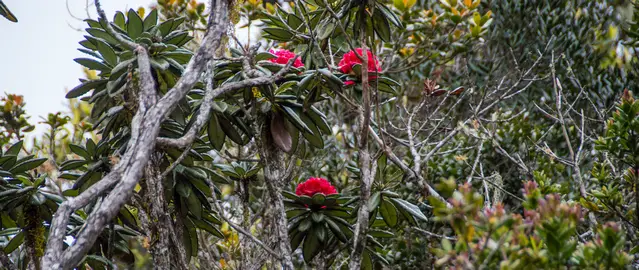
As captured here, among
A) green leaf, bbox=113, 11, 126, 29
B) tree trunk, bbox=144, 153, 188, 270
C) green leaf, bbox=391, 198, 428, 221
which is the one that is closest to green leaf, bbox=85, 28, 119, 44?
green leaf, bbox=113, 11, 126, 29

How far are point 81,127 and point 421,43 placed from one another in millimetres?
2730

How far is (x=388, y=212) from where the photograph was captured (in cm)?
251

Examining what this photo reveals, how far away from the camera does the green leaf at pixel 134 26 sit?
2.40m

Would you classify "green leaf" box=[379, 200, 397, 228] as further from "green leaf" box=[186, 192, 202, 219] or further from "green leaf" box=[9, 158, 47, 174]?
"green leaf" box=[9, 158, 47, 174]

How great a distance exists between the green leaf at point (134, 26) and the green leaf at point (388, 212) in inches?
48.5

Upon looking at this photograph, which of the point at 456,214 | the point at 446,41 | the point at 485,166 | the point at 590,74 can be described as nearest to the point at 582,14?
the point at 590,74

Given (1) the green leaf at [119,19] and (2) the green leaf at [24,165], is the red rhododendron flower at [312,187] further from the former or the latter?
(2) the green leaf at [24,165]

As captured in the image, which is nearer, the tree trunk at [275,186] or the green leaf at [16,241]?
the tree trunk at [275,186]

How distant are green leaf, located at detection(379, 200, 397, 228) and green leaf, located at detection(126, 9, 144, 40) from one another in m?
1.23

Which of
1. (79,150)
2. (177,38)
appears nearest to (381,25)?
(177,38)

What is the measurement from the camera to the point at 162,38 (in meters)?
2.49

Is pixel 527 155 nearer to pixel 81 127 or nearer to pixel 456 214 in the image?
pixel 456 214

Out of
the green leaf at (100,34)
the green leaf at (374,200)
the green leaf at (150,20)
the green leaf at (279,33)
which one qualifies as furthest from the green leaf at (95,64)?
the green leaf at (374,200)

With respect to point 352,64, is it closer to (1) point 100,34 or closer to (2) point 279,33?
(2) point 279,33
